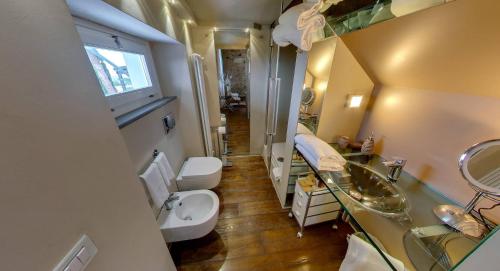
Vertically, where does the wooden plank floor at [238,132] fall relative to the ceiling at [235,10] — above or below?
below

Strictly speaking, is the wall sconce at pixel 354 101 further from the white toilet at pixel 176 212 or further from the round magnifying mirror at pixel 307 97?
the white toilet at pixel 176 212

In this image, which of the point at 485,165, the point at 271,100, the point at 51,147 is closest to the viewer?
the point at 51,147

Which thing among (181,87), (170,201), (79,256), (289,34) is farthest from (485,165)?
(181,87)

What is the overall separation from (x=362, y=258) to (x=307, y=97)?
44.8 inches

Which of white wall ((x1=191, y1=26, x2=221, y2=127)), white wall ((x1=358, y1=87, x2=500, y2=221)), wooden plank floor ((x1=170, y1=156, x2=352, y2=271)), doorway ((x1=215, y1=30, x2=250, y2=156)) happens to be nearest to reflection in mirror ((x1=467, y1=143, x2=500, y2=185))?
white wall ((x1=358, y1=87, x2=500, y2=221))

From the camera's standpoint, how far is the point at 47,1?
0.42 meters

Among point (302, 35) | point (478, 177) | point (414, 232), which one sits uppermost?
point (302, 35)

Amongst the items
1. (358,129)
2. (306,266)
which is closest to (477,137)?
(358,129)

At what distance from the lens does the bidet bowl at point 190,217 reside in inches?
49.6

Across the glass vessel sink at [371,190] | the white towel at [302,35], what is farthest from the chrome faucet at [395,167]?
the white towel at [302,35]

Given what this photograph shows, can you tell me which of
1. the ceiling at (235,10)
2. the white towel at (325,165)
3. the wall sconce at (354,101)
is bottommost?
the white towel at (325,165)

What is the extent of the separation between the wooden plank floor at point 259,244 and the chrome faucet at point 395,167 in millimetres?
926

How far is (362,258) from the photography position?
905 millimetres

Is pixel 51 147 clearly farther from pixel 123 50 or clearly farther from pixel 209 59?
pixel 209 59
